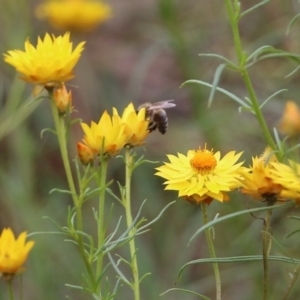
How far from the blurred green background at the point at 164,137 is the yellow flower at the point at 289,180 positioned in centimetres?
69

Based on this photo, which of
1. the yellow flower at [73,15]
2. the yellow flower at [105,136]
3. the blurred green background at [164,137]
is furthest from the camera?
the yellow flower at [73,15]

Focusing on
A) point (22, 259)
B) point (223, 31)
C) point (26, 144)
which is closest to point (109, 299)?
point (22, 259)

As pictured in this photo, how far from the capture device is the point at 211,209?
1688 millimetres

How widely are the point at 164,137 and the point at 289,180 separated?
1929 mm

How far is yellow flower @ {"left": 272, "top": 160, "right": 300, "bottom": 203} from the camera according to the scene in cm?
58

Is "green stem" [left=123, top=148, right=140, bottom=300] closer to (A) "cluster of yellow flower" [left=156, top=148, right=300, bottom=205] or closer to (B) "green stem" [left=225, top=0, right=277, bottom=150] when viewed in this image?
(A) "cluster of yellow flower" [left=156, top=148, right=300, bottom=205]

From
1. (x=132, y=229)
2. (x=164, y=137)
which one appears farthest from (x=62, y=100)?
(x=164, y=137)

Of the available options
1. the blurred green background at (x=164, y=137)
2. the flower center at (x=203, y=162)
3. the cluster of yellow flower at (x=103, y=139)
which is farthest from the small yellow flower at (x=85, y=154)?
the blurred green background at (x=164, y=137)

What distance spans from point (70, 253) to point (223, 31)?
0.79 m

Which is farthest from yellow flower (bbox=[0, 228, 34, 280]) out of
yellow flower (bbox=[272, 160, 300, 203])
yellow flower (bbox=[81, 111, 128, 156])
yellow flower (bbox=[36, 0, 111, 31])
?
yellow flower (bbox=[36, 0, 111, 31])

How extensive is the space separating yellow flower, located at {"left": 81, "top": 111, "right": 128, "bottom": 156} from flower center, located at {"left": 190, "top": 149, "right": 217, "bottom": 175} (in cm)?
8

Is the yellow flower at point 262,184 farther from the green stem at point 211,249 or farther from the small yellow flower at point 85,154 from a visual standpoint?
the small yellow flower at point 85,154

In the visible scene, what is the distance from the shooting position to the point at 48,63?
0.72m

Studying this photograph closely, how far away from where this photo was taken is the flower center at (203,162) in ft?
2.30
